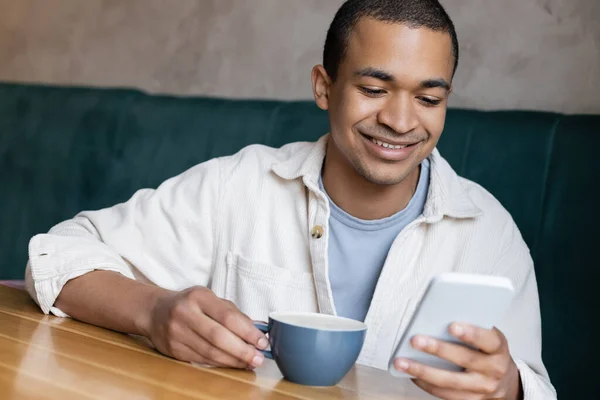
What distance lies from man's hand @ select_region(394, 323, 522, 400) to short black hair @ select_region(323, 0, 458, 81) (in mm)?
571

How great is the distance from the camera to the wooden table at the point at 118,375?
75cm

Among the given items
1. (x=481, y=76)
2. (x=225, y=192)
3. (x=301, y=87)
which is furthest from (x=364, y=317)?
(x=301, y=87)

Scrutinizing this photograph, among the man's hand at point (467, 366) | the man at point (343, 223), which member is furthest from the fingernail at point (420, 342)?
the man at point (343, 223)

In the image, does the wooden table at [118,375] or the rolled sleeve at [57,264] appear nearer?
the wooden table at [118,375]

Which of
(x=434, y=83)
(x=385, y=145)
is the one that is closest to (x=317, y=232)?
(x=385, y=145)

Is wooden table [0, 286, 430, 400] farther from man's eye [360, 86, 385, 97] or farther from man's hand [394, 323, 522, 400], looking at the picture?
man's eye [360, 86, 385, 97]

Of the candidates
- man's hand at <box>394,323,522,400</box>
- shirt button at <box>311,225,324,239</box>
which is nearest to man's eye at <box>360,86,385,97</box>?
shirt button at <box>311,225,324,239</box>

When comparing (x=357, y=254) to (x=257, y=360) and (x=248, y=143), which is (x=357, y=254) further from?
(x=248, y=143)

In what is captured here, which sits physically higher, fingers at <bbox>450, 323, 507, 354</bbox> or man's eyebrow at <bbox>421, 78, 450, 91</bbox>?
man's eyebrow at <bbox>421, 78, 450, 91</bbox>

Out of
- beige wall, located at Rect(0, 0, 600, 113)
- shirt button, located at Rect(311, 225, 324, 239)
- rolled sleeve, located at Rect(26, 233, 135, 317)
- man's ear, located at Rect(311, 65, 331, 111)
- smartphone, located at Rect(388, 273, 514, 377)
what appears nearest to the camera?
smartphone, located at Rect(388, 273, 514, 377)

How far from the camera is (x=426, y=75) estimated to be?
48.1 inches

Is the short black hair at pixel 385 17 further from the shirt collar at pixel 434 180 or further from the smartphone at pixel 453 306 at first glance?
the smartphone at pixel 453 306

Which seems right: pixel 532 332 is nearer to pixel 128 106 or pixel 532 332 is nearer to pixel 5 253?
pixel 128 106

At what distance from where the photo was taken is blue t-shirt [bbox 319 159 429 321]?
1.34 metres
